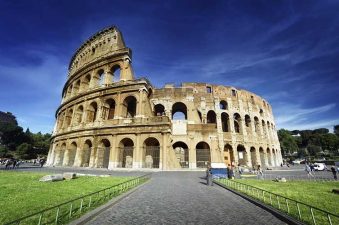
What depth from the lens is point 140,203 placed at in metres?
6.80

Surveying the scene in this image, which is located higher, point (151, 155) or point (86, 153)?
point (86, 153)

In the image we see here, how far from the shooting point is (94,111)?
1091 inches

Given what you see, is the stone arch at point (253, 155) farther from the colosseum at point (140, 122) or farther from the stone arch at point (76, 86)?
the stone arch at point (76, 86)

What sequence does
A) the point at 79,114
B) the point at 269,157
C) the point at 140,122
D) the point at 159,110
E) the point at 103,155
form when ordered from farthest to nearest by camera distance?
the point at 269,157
the point at 159,110
the point at 79,114
the point at 103,155
the point at 140,122

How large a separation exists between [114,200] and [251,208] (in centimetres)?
453

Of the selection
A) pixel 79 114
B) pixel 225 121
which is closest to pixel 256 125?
pixel 225 121

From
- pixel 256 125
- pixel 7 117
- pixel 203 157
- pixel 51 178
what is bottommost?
pixel 51 178

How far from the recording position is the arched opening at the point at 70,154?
26.3 metres

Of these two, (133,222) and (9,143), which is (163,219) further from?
(9,143)

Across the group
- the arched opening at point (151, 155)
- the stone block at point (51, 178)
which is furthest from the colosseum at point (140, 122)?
the stone block at point (51, 178)

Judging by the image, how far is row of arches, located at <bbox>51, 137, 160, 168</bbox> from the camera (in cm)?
2278

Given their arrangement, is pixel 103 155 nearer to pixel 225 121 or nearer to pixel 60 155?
pixel 60 155

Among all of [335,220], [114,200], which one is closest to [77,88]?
[114,200]

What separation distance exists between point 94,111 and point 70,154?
6.60 metres
